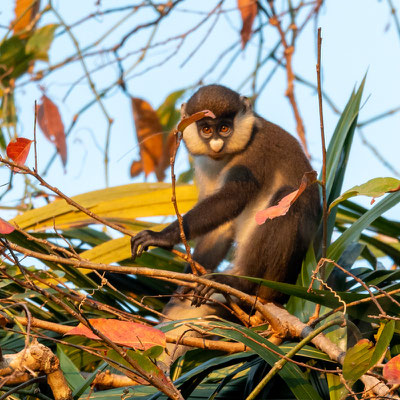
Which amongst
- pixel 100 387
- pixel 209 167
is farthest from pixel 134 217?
pixel 100 387

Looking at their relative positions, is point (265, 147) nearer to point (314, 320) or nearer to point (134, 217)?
point (134, 217)

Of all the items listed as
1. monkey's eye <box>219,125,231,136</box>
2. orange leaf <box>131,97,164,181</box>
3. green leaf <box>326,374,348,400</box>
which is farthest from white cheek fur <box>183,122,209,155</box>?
green leaf <box>326,374,348,400</box>

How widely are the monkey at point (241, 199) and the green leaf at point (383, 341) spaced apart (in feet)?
5.25

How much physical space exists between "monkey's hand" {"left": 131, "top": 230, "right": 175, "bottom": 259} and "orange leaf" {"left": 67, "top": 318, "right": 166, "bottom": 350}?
1.41 m

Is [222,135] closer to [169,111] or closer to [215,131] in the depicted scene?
[215,131]

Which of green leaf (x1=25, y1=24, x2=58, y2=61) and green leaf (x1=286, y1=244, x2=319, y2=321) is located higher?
green leaf (x1=25, y1=24, x2=58, y2=61)

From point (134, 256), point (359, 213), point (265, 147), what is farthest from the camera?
point (265, 147)

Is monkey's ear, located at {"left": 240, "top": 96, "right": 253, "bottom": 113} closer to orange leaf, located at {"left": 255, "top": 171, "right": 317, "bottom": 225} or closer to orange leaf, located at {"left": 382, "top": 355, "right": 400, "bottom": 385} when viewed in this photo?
orange leaf, located at {"left": 255, "top": 171, "right": 317, "bottom": 225}

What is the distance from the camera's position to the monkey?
346 cm

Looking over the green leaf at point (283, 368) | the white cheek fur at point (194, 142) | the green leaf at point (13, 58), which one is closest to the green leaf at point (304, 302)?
the green leaf at point (283, 368)

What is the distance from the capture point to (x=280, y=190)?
374 centimetres

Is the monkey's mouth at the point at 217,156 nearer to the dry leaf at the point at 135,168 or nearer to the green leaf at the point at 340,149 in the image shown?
the green leaf at the point at 340,149

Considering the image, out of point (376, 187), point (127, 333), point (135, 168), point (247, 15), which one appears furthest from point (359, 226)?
point (247, 15)

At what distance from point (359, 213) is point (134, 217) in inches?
52.7
